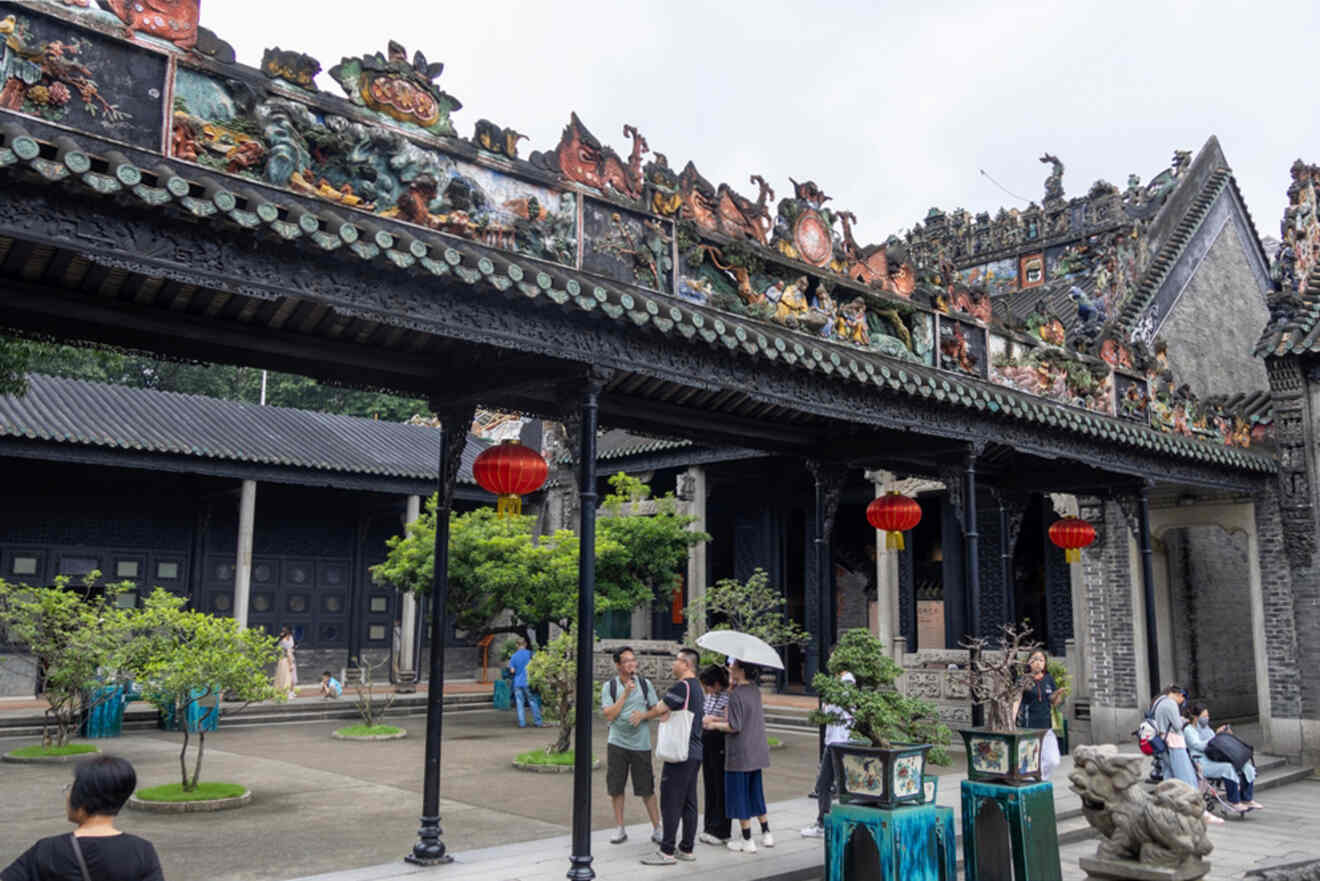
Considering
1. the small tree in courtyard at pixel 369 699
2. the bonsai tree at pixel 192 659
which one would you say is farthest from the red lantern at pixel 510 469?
the small tree in courtyard at pixel 369 699

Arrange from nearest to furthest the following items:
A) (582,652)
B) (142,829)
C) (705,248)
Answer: (582,652)
(705,248)
(142,829)

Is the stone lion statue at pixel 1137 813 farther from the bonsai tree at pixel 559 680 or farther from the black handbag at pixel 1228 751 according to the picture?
the bonsai tree at pixel 559 680

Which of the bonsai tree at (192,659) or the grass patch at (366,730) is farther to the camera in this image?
the grass patch at (366,730)

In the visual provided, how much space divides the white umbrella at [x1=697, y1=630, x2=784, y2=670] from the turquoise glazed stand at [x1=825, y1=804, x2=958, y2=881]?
4.52 feet

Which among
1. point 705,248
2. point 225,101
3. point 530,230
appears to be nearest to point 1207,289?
point 705,248

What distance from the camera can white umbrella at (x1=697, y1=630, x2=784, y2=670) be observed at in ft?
24.1

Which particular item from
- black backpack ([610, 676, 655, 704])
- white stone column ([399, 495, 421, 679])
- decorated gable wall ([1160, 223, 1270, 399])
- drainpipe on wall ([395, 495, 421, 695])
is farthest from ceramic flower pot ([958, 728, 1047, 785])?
white stone column ([399, 495, 421, 679])

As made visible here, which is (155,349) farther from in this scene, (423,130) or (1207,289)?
(1207,289)

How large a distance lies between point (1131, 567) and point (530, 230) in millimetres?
11682

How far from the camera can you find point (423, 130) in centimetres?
637

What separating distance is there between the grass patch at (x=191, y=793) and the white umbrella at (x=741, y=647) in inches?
204

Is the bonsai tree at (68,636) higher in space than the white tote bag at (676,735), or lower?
higher

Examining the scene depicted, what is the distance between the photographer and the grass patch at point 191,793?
9.59 meters

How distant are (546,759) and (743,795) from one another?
17.4 ft
